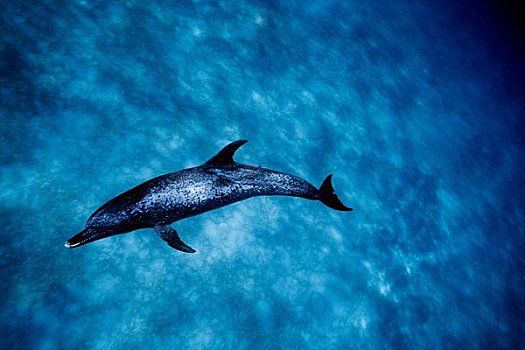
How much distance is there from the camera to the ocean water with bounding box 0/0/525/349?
13.3 feet

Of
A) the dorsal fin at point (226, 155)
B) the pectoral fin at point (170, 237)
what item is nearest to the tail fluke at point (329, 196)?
the dorsal fin at point (226, 155)

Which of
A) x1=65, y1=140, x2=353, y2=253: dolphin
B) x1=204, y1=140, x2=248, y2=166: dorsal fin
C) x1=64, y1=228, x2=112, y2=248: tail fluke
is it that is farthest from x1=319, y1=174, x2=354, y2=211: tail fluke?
x1=64, y1=228, x2=112, y2=248: tail fluke

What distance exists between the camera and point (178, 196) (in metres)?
3.66

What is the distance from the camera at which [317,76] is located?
9148mm

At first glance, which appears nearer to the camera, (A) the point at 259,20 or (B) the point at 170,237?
(B) the point at 170,237

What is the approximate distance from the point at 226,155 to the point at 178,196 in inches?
40.2

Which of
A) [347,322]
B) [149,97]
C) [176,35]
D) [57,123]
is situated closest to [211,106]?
[149,97]

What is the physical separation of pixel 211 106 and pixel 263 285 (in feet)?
14.9

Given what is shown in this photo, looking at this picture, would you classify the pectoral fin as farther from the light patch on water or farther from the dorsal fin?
the light patch on water

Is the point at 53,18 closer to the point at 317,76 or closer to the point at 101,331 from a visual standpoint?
the point at 101,331

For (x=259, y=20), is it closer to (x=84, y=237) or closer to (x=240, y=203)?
(x=240, y=203)

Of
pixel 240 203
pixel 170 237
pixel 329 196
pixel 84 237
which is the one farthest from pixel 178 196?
pixel 329 196

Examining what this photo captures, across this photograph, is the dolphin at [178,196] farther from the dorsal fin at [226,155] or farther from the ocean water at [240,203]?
the ocean water at [240,203]

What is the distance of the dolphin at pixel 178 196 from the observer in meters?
3.41
